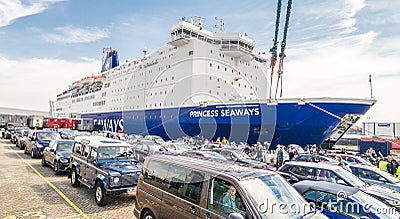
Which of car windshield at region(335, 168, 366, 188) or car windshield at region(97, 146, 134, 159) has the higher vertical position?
car windshield at region(97, 146, 134, 159)

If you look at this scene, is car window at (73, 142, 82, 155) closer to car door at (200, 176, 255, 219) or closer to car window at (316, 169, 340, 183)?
car door at (200, 176, 255, 219)

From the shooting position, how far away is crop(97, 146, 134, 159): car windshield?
7.71 meters

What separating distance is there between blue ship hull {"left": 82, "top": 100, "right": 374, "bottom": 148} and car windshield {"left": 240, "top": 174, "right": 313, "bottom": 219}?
→ 1802cm

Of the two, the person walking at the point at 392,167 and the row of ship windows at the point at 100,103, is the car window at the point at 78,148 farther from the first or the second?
the row of ship windows at the point at 100,103

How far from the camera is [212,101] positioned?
2638 centimetres

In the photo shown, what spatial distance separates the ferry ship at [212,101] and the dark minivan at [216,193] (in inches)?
716

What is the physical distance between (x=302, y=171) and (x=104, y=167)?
5.73 metres

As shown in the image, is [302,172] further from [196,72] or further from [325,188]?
[196,72]

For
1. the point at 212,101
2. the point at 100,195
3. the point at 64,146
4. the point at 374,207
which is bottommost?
the point at 100,195

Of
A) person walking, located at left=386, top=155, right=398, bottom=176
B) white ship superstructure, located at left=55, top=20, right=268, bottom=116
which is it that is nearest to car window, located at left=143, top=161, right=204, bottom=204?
person walking, located at left=386, top=155, right=398, bottom=176

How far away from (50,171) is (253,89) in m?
25.6

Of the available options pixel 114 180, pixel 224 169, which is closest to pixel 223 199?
pixel 224 169

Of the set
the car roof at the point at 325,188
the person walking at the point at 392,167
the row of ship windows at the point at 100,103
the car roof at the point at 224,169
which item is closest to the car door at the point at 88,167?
the car roof at the point at 224,169

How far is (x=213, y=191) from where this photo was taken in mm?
3693
